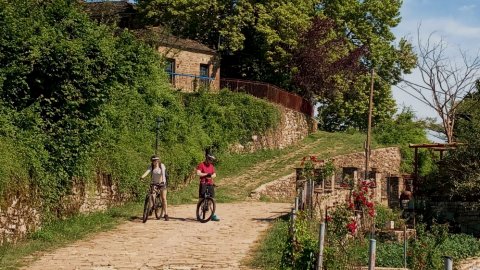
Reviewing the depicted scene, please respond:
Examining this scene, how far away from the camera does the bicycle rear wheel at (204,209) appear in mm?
15539

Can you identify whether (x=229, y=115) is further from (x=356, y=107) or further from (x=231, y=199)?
(x=356, y=107)

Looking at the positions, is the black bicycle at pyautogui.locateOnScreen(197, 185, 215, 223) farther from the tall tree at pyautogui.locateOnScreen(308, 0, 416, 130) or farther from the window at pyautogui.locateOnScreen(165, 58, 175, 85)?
the tall tree at pyautogui.locateOnScreen(308, 0, 416, 130)

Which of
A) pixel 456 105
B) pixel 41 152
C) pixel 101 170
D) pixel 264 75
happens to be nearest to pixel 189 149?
pixel 101 170

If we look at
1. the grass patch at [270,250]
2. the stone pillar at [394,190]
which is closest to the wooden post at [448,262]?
the grass patch at [270,250]

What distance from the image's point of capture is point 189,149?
931 inches

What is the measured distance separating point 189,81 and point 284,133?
6238mm

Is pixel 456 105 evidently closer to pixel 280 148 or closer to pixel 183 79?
pixel 280 148

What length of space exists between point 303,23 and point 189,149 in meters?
15.8

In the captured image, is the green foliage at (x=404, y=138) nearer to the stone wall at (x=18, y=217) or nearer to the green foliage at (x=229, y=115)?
the green foliage at (x=229, y=115)

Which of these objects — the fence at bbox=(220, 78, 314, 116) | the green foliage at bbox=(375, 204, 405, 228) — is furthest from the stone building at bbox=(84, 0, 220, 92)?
the green foliage at bbox=(375, 204, 405, 228)

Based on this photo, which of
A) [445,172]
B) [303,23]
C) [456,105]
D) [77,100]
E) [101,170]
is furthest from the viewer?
[456,105]

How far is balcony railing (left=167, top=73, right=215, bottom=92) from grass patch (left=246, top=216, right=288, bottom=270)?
758 inches

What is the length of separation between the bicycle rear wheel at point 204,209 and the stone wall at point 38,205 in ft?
8.68

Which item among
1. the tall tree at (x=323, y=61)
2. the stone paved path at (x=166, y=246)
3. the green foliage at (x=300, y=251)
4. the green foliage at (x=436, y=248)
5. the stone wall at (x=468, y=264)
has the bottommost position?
the stone wall at (x=468, y=264)
